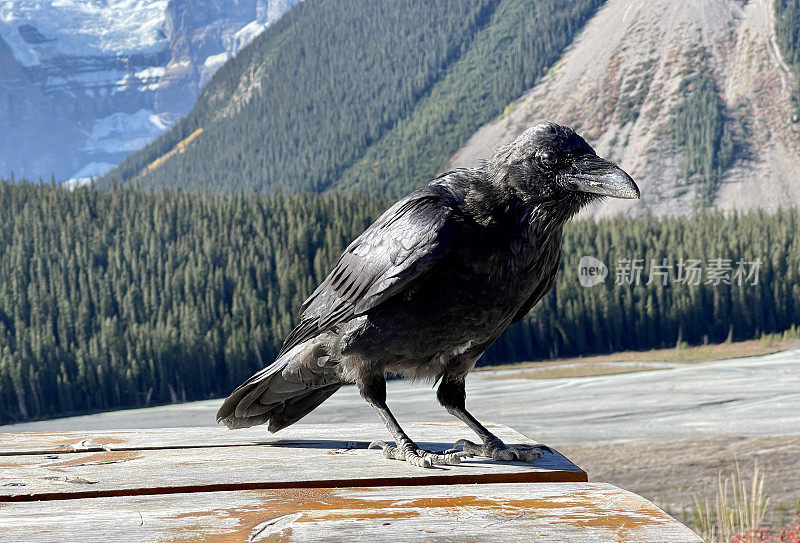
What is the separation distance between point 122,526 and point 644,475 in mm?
36438

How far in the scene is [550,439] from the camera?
4725 cm

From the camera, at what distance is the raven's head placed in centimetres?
357

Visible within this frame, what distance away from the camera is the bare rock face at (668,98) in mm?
114250

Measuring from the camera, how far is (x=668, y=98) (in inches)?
5054

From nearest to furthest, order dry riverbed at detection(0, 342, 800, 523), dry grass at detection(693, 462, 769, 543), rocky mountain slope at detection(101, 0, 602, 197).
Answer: dry grass at detection(693, 462, 769, 543) → dry riverbed at detection(0, 342, 800, 523) → rocky mountain slope at detection(101, 0, 602, 197)

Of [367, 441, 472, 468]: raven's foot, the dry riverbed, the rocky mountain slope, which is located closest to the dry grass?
[367, 441, 472, 468]: raven's foot

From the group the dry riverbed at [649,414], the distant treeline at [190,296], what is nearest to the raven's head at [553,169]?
the dry riverbed at [649,414]

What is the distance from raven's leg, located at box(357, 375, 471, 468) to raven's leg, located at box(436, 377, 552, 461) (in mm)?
79

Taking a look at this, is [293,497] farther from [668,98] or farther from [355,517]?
[668,98]

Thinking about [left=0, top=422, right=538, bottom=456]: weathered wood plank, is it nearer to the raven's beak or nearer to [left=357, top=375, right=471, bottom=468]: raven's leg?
[left=357, top=375, right=471, bottom=468]: raven's leg

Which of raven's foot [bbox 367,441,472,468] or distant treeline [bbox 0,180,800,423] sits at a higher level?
raven's foot [bbox 367,441,472,468]

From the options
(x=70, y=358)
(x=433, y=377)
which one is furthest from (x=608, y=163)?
(x=70, y=358)

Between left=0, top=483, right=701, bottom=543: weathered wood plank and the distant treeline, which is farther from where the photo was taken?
the distant treeline

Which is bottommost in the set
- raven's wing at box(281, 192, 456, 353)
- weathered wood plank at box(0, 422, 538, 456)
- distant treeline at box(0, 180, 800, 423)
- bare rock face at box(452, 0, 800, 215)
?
distant treeline at box(0, 180, 800, 423)
